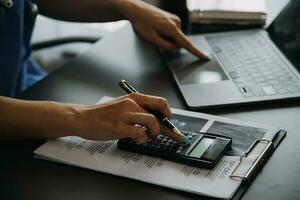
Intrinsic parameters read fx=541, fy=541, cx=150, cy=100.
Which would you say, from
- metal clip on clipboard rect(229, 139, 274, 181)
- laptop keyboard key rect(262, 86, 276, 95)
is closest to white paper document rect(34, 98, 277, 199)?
metal clip on clipboard rect(229, 139, 274, 181)

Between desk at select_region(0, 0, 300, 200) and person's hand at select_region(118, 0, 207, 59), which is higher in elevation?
person's hand at select_region(118, 0, 207, 59)

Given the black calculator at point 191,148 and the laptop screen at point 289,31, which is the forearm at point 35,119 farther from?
the laptop screen at point 289,31

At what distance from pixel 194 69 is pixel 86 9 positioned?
38cm

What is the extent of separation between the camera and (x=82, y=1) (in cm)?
146

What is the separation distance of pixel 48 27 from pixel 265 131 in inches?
75.9

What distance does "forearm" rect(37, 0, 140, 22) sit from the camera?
1406 mm

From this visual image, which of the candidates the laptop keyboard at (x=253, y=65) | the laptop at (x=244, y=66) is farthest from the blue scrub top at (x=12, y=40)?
the laptop keyboard at (x=253, y=65)

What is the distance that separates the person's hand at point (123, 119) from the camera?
955mm

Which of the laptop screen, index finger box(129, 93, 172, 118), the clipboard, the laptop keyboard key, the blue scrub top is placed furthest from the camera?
the blue scrub top

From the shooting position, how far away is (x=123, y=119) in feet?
3.16

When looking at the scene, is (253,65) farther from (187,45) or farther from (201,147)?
(201,147)

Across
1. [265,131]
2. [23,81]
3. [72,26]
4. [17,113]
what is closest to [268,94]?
[265,131]

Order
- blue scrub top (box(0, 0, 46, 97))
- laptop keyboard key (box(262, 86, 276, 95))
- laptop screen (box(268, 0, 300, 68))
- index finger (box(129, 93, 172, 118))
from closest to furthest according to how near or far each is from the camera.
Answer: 1. index finger (box(129, 93, 172, 118))
2. laptop keyboard key (box(262, 86, 276, 95))
3. laptop screen (box(268, 0, 300, 68))
4. blue scrub top (box(0, 0, 46, 97))

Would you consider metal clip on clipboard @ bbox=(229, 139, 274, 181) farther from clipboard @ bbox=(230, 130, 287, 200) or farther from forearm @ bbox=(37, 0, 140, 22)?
forearm @ bbox=(37, 0, 140, 22)
